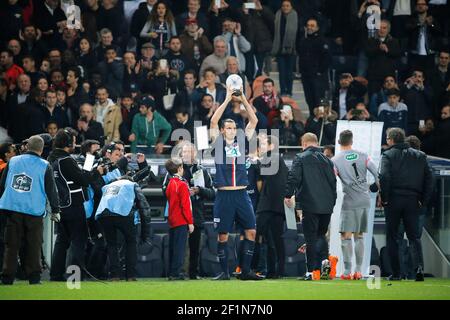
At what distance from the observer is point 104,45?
2422 centimetres

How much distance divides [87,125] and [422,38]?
24.1 ft

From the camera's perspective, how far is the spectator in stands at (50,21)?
24469 millimetres

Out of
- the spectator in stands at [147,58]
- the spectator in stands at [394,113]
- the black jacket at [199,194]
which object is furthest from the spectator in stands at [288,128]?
the black jacket at [199,194]

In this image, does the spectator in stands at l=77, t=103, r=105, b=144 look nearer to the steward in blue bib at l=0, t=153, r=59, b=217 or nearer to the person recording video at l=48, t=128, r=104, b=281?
the person recording video at l=48, t=128, r=104, b=281

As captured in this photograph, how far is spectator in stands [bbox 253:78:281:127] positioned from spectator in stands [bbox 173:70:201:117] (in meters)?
1.10

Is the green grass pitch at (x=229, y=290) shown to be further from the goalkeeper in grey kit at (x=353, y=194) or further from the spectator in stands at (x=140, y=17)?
the spectator in stands at (x=140, y=17)

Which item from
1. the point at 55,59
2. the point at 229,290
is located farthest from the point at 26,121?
the point at 229,290

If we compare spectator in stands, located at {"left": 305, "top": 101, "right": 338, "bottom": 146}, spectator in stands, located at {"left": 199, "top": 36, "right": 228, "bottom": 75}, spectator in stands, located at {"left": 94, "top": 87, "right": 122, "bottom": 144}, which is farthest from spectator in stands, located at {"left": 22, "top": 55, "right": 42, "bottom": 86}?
spectator in stands, located at {"left": 305, "top": 101, "right": 338, "bottom": 146}

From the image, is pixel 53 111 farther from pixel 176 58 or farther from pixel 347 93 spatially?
pixel 347 93

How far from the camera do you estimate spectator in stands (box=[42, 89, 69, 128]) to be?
72.7ft

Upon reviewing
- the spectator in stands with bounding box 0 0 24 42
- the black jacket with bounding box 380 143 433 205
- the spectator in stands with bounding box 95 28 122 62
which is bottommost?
the black jacket with bounding box 380 143 433 205

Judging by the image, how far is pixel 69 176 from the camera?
1705 centimetres
